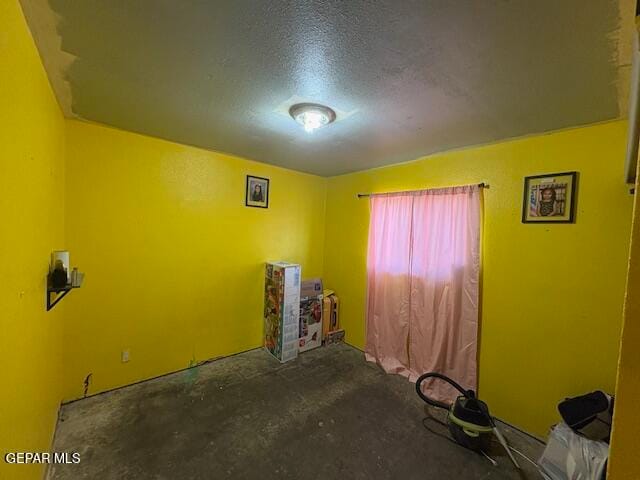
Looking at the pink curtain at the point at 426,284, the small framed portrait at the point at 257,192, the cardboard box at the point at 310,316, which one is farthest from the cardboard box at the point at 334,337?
the small framed portrait at the point at 257,192

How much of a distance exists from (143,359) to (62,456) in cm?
87

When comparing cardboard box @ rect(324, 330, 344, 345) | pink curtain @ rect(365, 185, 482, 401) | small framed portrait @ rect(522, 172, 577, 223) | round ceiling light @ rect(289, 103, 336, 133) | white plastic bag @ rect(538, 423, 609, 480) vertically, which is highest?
round ceiling light @ rect(289, 103, 336, 133)

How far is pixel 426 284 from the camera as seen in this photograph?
264cm

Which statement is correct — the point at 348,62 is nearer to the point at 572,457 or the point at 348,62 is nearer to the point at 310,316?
the point at 572,457

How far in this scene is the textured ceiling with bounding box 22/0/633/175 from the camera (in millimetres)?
1000

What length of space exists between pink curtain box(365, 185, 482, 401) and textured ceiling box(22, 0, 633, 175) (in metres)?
0.77

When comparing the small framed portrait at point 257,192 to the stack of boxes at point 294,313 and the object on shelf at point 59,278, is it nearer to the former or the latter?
the stack of boxes at point 294,313

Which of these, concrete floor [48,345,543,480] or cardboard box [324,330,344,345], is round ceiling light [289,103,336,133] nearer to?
concrete floor [48,345,543,480]

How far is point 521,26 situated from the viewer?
1025 mm

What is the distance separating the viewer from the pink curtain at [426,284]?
7.68 ft

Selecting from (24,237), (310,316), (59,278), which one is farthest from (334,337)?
(24,237)

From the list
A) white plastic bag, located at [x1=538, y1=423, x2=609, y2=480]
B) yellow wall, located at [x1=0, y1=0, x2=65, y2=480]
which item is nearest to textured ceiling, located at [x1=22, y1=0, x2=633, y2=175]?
yellow wall, located at [x1=0, y1=0, x2=65, y2=480]

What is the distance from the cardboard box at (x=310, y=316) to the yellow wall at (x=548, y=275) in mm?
1837

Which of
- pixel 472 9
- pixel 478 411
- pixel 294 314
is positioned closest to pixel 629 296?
pixel 472 9
